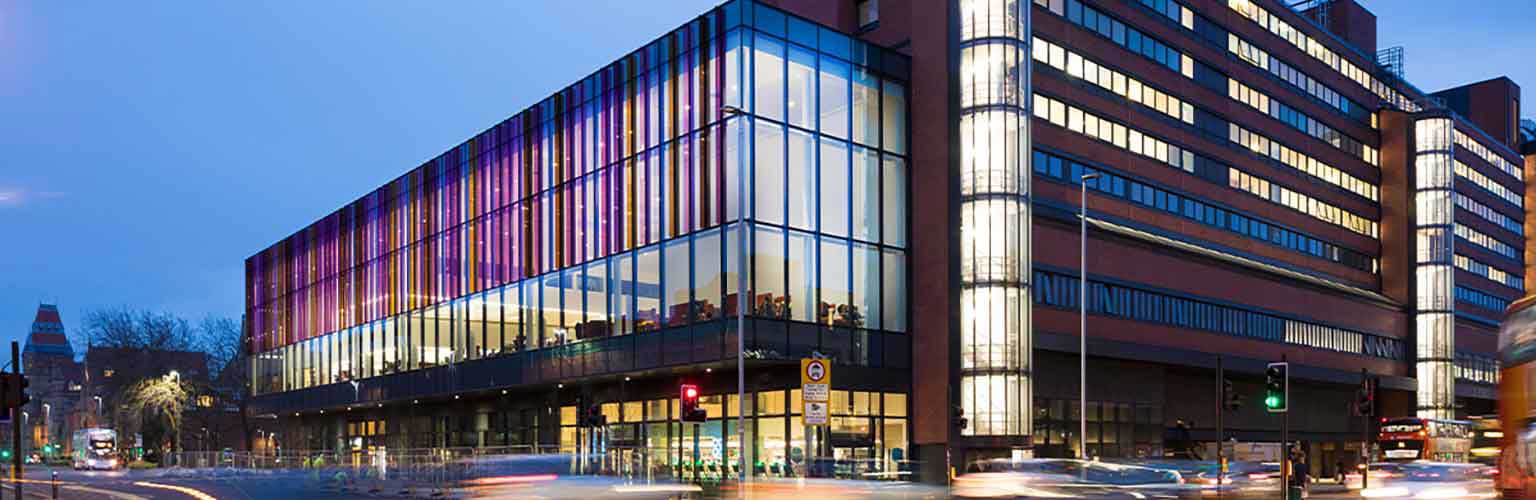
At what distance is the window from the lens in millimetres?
56875

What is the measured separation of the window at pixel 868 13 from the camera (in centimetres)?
5688

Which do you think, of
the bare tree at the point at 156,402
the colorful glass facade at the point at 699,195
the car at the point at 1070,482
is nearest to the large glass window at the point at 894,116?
the colorful glass facade at the point at 699,195

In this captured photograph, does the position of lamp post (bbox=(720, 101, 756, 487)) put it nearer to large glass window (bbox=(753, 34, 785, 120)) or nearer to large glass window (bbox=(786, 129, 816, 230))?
large glass window (bbox=(753, 34, 785, 120))

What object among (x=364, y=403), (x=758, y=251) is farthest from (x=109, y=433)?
(x=758, y=251)

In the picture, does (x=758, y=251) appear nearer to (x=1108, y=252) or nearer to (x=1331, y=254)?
(x=1108, y=252)

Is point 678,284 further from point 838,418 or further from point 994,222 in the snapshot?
point 994,222

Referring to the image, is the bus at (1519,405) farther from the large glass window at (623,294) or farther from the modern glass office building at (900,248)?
the large glass window at (623,294)

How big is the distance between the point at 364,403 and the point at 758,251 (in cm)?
3738

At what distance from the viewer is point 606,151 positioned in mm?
55469

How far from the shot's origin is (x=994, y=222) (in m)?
52.3

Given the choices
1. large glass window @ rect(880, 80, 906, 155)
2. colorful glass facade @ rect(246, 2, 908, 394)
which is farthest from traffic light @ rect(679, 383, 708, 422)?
large glass window @ rect(880, 80, 906, 155)

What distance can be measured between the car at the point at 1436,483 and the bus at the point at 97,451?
323 feet

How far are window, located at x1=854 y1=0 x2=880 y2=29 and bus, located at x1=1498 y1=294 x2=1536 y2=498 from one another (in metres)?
41.0

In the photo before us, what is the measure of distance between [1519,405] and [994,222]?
36193mm
